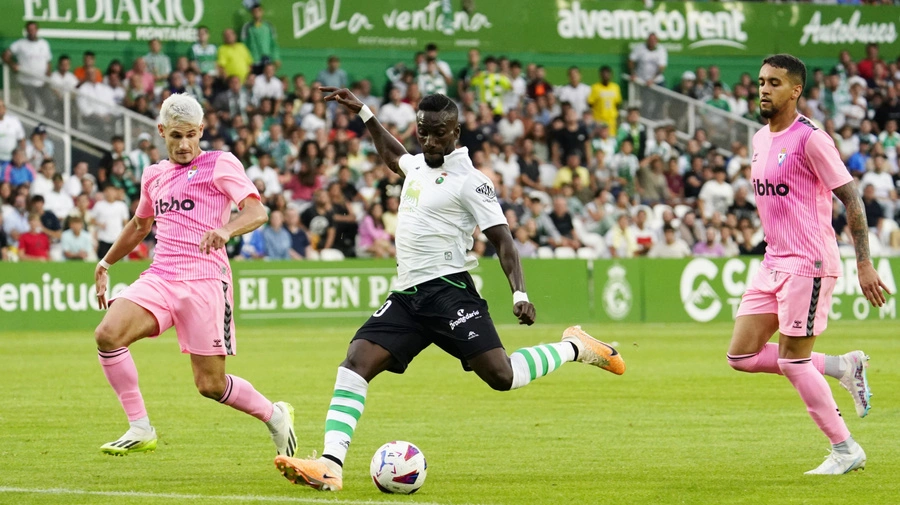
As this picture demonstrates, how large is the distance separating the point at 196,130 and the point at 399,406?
4939mm

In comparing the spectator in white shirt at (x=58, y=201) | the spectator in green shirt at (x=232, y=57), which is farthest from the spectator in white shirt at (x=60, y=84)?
the spectator in green shirt at (x=232, y=57)

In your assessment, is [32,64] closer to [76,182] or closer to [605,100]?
[76,182]

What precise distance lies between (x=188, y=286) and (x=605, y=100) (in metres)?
23.2

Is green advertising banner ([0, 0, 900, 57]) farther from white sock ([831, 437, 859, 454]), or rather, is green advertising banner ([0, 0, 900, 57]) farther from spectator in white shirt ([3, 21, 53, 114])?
white sock ([831, 437, 859, 454])

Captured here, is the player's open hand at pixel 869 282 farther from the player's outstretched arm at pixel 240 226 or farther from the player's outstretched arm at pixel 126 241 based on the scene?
the player's outstretched arm at pixel 126 241

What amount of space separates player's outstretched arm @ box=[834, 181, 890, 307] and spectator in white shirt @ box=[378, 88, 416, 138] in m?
20.1

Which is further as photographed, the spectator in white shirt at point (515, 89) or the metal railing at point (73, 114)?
the spectator in white shirt at point (515, 89)

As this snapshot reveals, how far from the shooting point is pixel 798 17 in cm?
3497

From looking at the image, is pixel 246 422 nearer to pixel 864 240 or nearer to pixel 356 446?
pixel 356 446

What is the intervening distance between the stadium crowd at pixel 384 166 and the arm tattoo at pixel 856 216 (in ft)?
56.0

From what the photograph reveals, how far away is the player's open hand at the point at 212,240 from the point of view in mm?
8062

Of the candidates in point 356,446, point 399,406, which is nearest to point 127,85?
point 399,406

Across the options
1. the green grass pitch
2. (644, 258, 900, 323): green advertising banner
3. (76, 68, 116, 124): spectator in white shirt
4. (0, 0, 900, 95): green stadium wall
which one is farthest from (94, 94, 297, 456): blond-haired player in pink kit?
(0, 0, 900, 95): green stadium wall

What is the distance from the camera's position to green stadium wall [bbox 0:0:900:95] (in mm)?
28047
